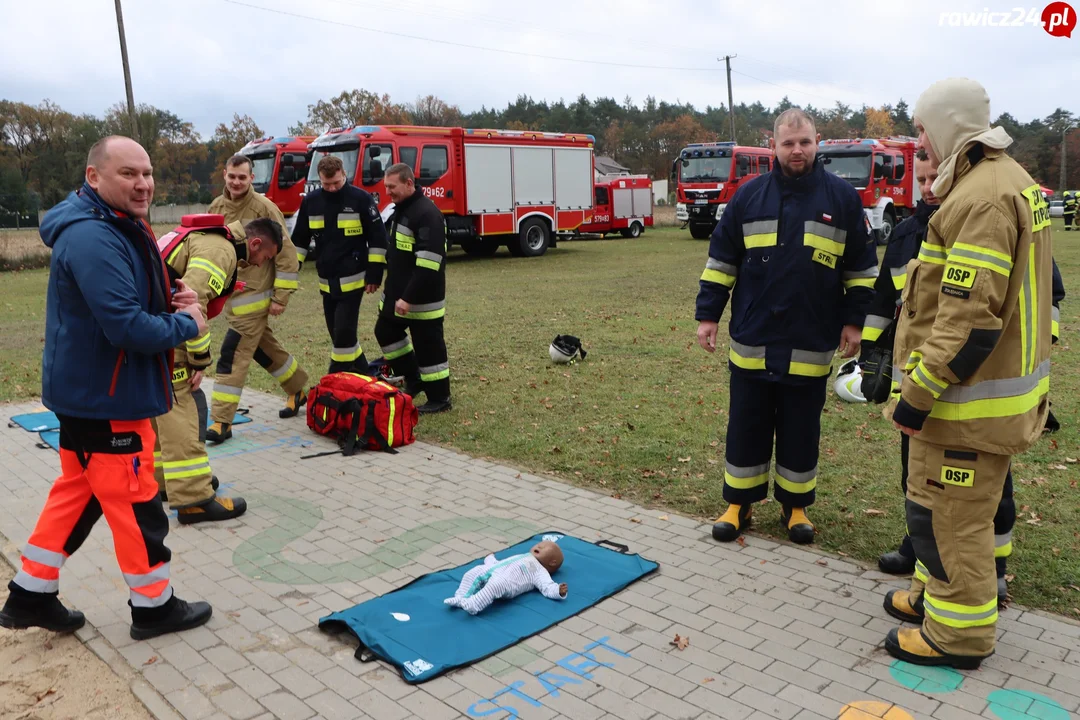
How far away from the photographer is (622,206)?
32.4m

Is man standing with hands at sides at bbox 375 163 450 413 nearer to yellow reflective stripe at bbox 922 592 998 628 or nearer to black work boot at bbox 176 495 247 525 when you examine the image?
black work boot at bbox 176 495 247 525

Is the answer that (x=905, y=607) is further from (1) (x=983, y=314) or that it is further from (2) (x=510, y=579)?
(2) (x=510, y=579)

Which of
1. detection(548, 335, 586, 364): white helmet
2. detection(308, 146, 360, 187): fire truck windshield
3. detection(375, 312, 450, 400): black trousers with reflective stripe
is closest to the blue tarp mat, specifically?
detection(375, 312, 450, 400): black trousers with reflective stripe

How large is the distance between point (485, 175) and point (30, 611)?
1919 centimetres

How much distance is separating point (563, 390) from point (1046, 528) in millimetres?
4368

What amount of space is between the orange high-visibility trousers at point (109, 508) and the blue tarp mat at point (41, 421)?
3470 mm

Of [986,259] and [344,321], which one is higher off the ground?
[986,259]

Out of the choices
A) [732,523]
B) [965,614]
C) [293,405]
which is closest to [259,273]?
[293,405]

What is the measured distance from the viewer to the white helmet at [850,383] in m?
7.17

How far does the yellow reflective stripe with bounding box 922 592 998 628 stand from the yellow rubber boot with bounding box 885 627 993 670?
12 cm

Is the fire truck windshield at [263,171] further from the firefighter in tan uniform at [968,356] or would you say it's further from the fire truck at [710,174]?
→ the firefighter in tan uniform at [968,356]

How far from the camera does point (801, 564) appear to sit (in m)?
4.20

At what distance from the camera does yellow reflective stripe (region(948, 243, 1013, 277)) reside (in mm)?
2836

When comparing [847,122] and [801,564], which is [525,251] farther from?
[847,122]
